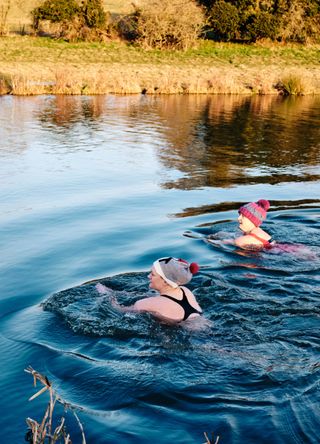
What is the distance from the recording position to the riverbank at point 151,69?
105ft

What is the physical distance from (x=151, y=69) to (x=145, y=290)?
1267 inches

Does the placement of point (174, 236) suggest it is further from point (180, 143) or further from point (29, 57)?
point (29, 57)

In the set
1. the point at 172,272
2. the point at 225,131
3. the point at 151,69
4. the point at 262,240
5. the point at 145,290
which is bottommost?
the point at 225,131

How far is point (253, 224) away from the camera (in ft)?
28.8

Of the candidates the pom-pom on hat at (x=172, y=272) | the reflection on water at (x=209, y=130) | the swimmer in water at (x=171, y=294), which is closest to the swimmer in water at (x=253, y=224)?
the swimmer in water at (x=171, y=294)

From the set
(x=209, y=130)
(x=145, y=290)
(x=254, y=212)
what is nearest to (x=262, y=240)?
(x=254, y=212)

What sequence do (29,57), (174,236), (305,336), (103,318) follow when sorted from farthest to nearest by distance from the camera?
(29,57)
(174,236)
(103,318)
(305,336)

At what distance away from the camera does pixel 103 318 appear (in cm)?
652

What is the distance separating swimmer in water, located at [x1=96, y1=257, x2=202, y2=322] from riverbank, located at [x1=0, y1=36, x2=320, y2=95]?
2401cm

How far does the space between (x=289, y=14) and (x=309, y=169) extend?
36.1 m

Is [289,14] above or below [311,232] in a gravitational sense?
above

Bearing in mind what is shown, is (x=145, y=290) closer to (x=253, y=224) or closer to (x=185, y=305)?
(x=185, y=305)

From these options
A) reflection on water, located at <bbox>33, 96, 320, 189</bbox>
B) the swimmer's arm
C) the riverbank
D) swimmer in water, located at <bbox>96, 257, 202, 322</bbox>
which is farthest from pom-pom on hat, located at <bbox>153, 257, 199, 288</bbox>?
the riverbank

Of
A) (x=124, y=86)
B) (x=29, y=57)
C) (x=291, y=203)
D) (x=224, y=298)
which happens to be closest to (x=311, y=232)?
(x=291, y=203)
